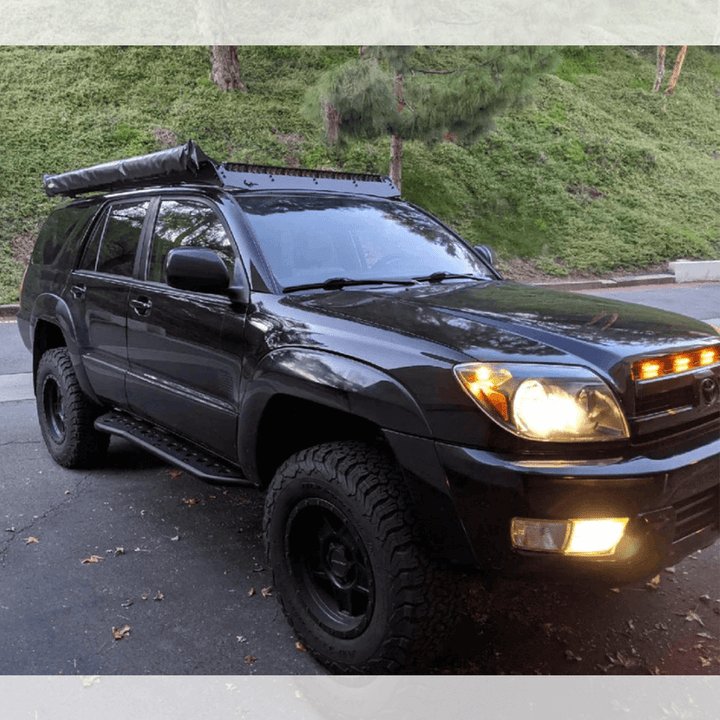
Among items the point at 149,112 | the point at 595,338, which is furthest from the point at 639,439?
the point at 149,112

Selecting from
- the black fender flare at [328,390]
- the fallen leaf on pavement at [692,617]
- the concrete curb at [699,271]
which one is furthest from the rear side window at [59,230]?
the concrete curb at [699,271]

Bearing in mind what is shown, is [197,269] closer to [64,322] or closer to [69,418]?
[64,322]

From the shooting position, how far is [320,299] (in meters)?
3.03

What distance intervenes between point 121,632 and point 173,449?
100cm

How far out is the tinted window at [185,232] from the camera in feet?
11.2

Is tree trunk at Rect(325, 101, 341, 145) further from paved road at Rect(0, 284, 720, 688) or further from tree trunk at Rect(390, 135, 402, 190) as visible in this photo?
paved road at Rect(0, 284, 720, 688)

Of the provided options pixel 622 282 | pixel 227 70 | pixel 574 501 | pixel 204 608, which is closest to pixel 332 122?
pixel 622 282

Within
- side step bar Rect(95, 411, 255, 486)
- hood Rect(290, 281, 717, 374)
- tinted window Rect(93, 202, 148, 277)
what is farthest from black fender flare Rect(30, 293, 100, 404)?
hood Rect(290, 281, 717, 374)

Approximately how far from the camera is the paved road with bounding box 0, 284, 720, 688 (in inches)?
111

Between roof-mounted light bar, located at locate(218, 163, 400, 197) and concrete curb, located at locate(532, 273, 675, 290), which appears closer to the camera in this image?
roof-mounted light bar, located at locate(218, 163, 400, 197)

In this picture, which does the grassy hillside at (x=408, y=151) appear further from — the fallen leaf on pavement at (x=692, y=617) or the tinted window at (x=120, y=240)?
the fallen leaf on pavement at (x=692, y=617)

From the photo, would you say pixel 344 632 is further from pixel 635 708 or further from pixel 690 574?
pixel 690 574

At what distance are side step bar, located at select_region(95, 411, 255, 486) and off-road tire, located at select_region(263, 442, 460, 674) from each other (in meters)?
0.48

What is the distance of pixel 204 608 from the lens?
3.19 m
